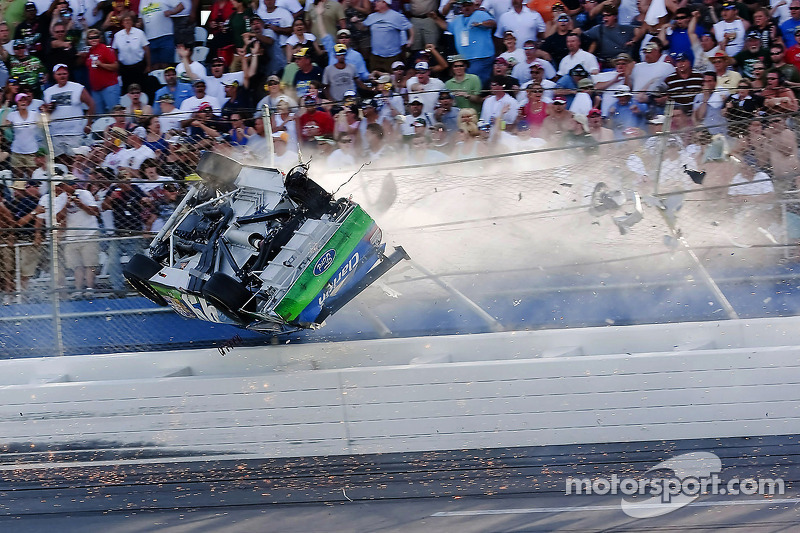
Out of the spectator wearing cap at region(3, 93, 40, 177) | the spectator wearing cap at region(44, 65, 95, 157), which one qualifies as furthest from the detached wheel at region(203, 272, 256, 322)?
the spectator wearing cap at region(44, 65, 95, 157)

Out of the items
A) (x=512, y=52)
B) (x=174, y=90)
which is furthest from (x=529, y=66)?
(x=174, y=90)

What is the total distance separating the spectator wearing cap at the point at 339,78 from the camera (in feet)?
33.7

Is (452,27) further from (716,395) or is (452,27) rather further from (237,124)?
(716,395)

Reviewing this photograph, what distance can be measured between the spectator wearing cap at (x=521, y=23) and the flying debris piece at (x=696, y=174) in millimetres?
2940

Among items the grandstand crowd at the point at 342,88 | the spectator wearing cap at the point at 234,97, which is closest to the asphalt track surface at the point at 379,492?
the grandstand crowd at the point at 342,88

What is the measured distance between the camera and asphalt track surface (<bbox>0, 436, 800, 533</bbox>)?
6340 mm

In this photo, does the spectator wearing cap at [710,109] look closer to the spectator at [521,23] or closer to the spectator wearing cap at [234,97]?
the spectator at [521,23]

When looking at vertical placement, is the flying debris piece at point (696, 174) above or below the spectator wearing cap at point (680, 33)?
below

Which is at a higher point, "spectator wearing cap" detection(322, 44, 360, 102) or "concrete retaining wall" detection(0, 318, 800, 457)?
"spectator wearing cap" detection(322, 44, 360, 102)

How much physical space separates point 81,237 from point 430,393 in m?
3.07

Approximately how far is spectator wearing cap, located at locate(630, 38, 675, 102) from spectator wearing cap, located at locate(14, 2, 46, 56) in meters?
6.18

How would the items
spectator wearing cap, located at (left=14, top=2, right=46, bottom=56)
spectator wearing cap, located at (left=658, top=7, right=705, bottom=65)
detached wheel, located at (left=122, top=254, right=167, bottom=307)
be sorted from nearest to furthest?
detached wheel, located at (left=122, top=254, right=167, bottom=307), spectator wearing cap, located at (left=658, top=7, right=705, bottom=65), spectator wearing cap, located at (left=14, top=2, right=46, bottom=56)

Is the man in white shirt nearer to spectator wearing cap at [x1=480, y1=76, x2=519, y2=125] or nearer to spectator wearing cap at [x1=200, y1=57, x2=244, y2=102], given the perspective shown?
spectator wearing cap at [x1=200, y1=57, x2=244, y2=102]

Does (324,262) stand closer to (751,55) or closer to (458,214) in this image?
(458,214)
